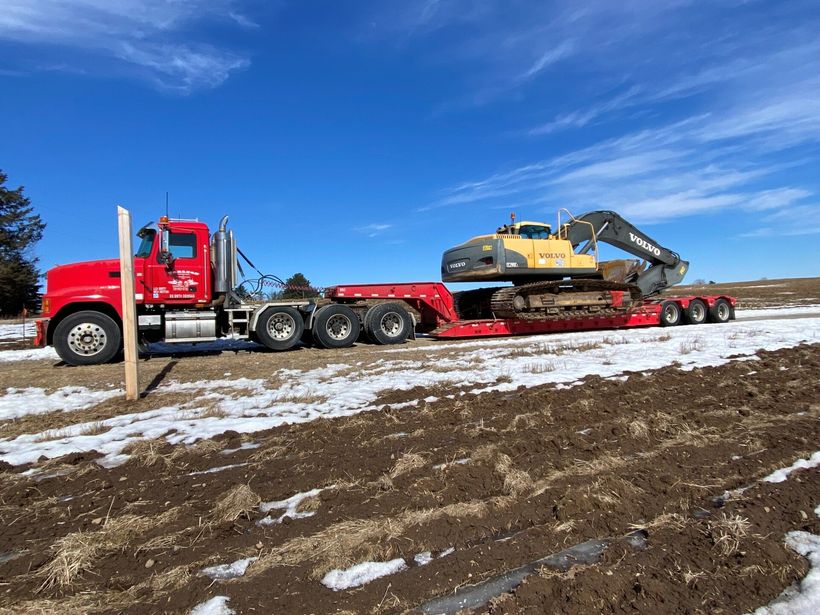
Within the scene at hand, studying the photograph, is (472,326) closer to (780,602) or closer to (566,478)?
(566,478)

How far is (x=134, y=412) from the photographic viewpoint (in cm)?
627

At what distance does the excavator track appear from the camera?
570 inches

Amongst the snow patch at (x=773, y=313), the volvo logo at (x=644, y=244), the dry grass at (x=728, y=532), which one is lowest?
the dry grass at (x=728, y=532)

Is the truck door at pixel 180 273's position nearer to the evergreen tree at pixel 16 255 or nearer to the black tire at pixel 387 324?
the black tire at pixel 387 324

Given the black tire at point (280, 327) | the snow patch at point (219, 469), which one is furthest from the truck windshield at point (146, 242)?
the snow patch at point (219, 469)

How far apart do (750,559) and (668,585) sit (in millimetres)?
540

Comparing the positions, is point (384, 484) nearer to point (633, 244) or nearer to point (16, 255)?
point (633, 244)

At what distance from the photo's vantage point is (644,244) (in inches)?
694

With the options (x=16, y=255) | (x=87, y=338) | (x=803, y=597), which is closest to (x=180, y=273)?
(x=87, y=338)

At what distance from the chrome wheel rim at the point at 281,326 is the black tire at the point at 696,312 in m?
14.5

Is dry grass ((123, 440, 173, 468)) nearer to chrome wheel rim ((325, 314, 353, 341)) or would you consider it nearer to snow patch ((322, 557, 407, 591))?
snow patch ((322, 557, 407, 591))

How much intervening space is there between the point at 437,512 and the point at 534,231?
1325 cm

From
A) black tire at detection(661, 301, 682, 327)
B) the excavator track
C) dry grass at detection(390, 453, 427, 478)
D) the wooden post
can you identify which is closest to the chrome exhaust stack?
the wooden post

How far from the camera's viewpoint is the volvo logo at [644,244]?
17.3 metres
